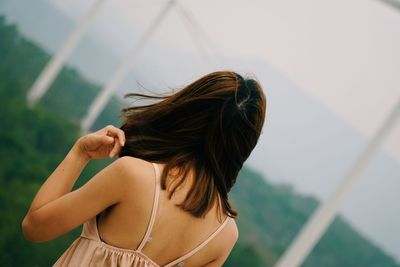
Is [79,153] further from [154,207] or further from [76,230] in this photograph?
[76,230]

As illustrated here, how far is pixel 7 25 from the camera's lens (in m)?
12.5

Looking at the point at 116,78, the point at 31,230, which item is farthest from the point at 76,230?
the point at 116,78

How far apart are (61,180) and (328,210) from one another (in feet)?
10.8

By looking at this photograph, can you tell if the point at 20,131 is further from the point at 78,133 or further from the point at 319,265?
the point at 319,265

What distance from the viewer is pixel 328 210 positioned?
429 centimetres

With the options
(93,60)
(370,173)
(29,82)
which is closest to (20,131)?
(29,82)

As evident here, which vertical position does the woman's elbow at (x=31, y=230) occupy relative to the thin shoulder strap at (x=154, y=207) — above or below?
below

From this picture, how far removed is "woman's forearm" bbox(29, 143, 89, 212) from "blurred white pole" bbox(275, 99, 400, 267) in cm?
309

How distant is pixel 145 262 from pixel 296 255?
3.00m

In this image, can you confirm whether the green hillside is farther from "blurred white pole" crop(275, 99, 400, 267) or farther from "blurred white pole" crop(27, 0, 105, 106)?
"blurred white pole" crop(275, 99, 400, 267)

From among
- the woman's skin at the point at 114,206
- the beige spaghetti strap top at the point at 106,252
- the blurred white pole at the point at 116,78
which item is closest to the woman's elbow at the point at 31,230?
the woman's skin at the point at 114,206

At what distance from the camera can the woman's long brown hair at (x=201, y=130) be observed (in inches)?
55.8

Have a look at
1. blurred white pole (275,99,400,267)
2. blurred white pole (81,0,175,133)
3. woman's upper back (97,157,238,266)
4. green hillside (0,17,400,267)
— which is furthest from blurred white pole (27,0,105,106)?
woman's upper back (97,157,238,266)

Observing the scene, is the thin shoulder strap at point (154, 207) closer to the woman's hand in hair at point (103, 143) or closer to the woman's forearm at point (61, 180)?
the woman's hand in hair at point (103, 143)
